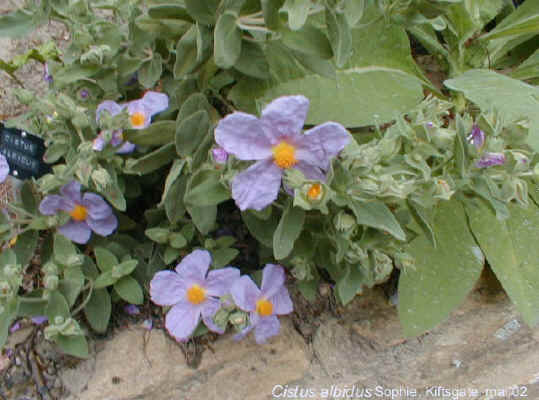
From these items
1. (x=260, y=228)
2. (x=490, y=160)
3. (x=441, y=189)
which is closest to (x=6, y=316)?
(x=260, y=228)

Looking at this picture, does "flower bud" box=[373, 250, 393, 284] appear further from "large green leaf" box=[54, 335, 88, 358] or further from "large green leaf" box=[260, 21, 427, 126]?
"large green leaf" box=[54, 335, 88, 358]

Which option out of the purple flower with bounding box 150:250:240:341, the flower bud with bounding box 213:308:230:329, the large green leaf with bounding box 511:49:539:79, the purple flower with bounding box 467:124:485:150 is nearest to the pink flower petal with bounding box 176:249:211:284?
the purple flower with bounding box 150:250:240:341

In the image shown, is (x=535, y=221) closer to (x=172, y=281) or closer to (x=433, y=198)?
(x=433, y=198)

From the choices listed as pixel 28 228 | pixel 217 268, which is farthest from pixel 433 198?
pixel 28 228

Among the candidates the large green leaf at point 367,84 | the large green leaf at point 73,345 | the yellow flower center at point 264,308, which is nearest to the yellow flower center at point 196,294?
the yellow flower center at point 264,308

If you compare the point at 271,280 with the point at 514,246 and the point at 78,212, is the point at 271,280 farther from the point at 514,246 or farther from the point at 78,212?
the point at 514,246

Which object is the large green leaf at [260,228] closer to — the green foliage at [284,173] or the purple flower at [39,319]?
the green foliage at [284,173]
